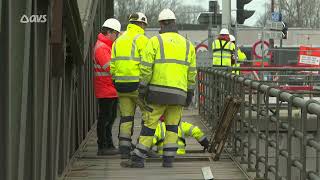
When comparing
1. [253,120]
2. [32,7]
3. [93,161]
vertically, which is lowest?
[93,161]

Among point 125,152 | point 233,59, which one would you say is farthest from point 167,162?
point 233,59

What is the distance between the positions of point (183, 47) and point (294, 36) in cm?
4742

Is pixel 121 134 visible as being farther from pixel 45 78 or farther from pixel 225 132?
pixel 45 78

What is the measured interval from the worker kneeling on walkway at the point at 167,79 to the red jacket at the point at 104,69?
1141 millimetres

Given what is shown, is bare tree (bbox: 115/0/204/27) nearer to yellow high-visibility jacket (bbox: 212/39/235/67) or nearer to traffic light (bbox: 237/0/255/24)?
traffic light (bbox: 237/0/255/24)

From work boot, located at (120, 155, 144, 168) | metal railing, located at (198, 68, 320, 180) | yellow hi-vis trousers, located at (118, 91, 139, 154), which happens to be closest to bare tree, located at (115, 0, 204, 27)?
metal railing, located at (198, 68, 320, 180)

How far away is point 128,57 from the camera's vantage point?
8.20 meters

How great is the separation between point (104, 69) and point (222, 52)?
21.1 feet

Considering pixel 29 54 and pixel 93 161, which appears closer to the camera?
pixel 29 54

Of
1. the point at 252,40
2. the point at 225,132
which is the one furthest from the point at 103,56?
the point at 252,40

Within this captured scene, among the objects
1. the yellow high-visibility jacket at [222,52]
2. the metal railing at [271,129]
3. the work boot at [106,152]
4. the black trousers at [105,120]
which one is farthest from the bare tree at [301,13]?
the work boot at [106,152]

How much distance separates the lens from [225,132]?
8.68 metres

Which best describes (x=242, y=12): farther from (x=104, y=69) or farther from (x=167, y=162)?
(x=167, y=162)

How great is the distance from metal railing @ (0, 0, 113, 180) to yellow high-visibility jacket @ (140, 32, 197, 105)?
77 cm
